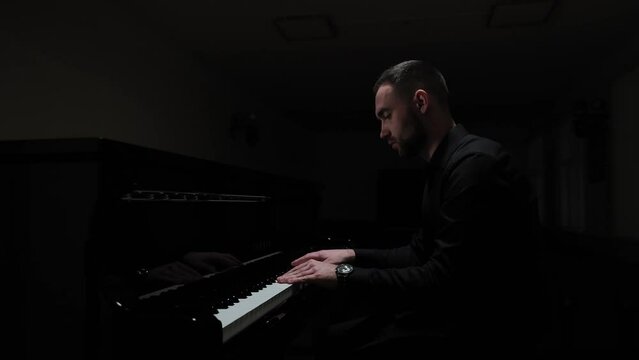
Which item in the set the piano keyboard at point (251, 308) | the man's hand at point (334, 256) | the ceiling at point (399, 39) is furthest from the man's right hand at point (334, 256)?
the ceiling at point (399, 39)

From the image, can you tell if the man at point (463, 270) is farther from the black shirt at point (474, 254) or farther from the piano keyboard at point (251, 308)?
the piano keyboard at point (251, 308)

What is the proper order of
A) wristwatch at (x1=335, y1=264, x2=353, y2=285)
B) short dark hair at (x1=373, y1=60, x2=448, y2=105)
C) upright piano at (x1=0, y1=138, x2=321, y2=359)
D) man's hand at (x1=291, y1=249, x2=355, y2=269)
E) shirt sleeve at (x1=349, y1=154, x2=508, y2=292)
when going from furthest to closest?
man's hand at (x1=291, y1=249, x2=355, y2=269)
short dark hair at (x1=373, y1=60, x2=448, y2=105)
wristwatch at (x1=335, y1=264, x2=353, y2=285)
shirt sleeve at (x1=349, y1=154, x2=508, y2=292)
upright piano at (x1=0, y1=138, x2=321, y2=359)

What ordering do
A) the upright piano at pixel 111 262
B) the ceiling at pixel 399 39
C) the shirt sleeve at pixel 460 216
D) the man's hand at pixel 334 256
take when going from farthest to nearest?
the ceiling at pixel 399 39, the man's hand at pixel 334 256, the shirt sleeve at pixel 460 216, the upright piano at pixel 111 262

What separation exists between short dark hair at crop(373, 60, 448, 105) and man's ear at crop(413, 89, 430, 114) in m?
0.02

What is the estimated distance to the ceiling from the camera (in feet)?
12.3

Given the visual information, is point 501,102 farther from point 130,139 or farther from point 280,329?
point 280,329

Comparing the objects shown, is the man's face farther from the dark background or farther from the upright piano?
the dark background

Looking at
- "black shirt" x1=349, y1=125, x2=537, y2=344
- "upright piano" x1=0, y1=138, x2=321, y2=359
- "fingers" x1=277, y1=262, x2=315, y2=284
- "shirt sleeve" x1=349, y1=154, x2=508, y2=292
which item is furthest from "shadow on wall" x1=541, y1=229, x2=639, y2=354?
"upright piano" x1=0, y1=138, x2=321, y2=359

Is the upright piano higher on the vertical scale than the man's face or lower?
lower

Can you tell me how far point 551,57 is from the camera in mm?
5008

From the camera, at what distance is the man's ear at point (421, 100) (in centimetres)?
182

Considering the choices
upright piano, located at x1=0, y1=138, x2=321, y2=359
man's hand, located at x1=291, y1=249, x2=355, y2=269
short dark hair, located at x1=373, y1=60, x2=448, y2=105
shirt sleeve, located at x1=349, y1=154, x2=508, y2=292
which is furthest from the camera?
man's hand, located at x1=291, y1=249, x2=355, y2=269

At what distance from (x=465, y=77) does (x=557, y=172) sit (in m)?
2.25

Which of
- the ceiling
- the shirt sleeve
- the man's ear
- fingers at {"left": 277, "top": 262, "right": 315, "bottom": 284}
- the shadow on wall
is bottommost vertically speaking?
the shadow on wall
